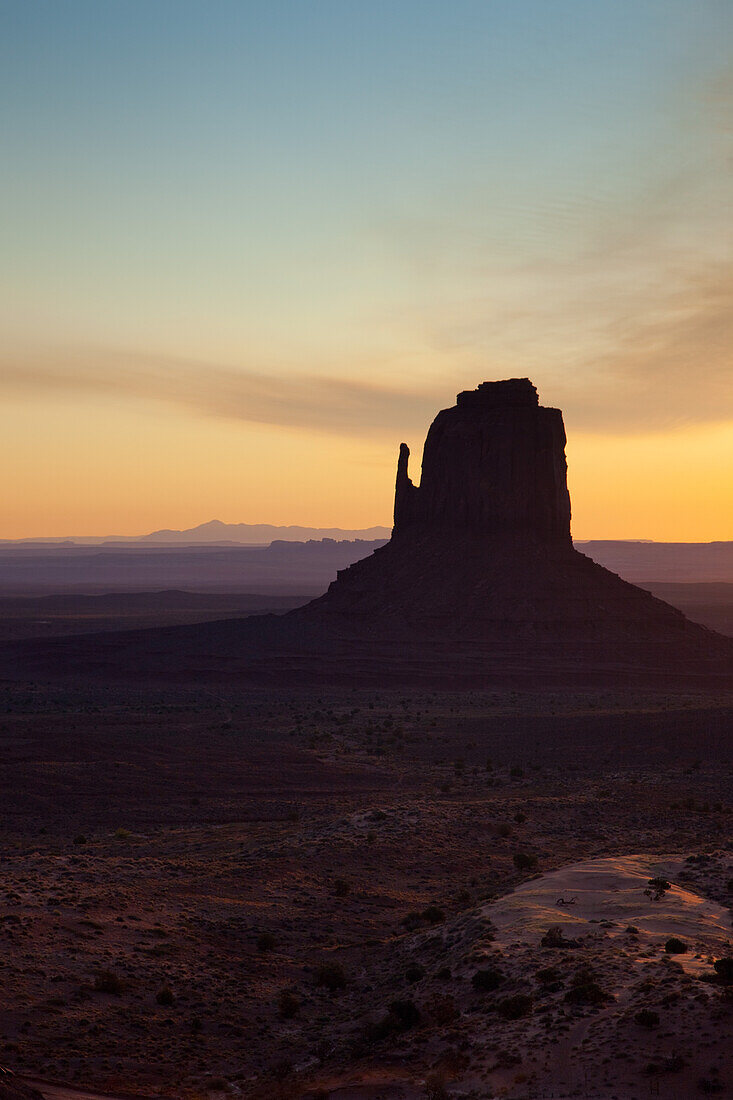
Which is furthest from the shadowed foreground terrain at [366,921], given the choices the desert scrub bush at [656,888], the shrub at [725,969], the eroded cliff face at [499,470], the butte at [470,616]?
the eroded cliff face at [499,470]

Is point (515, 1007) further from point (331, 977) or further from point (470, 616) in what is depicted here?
point (470, 616)

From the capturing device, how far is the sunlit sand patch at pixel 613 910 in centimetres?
1991

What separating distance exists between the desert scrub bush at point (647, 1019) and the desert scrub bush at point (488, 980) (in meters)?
3.25

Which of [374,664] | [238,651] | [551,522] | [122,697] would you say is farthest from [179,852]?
[551,522]

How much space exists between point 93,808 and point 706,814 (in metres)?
23.8

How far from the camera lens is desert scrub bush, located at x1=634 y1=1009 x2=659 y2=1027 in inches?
611

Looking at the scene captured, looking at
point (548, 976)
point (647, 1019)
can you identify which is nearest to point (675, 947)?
point (548, 976)

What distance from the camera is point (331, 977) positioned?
2094 centimetres

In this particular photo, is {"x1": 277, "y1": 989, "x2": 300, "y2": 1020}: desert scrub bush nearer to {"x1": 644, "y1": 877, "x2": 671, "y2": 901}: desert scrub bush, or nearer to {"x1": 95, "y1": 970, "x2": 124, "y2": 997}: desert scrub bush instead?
{"x1": 95, "y1": 970, "x2": 124, "y2": 997}: desert scrub bush

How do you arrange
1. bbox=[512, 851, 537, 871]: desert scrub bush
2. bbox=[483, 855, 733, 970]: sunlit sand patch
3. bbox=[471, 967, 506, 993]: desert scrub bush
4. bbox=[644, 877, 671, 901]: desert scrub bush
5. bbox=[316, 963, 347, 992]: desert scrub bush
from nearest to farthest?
bbox=[471, 967, 506, 993]: desert scrub bush, bbox=[483, 855, 733, 970]: sunlit sand patch, bbox=[316, 963, 347, 992]: desert scrub bush, bbox=[644, 877, 671, 901]: desert scrub bush, bbox=[512, 851, 537, 871]: desert scrub bush

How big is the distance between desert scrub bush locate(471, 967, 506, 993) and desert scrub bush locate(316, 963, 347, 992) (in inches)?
145

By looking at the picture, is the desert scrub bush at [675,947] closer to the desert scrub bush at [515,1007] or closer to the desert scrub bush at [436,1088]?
the desert scrub bush at [515,1007]

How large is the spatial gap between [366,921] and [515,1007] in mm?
8909

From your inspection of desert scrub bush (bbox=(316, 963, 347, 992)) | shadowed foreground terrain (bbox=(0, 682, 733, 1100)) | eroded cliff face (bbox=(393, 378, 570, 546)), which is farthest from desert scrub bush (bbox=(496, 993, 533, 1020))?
eroded cliff face (bbox=(393, 378, 570, 546))
